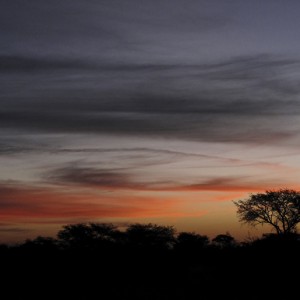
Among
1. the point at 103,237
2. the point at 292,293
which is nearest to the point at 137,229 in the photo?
the point at 103,237

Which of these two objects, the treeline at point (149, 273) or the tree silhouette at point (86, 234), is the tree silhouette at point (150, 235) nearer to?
the tree silhouette at point (86, 234)

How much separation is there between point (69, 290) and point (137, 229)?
42.3 m

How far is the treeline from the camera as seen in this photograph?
31.2 metres

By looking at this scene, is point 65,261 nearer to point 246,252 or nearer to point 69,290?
Answer: point 69,290

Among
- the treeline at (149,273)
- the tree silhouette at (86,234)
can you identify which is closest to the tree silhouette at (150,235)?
the tree silhouette at (86,234)

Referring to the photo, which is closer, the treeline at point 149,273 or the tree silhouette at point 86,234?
the treeline at point 149,273

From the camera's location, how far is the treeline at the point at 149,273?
31.2m

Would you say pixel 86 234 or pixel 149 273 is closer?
pixel 149 273

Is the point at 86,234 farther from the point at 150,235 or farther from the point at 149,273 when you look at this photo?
the point at 149,273

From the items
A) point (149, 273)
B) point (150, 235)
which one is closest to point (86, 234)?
point (150, 235)

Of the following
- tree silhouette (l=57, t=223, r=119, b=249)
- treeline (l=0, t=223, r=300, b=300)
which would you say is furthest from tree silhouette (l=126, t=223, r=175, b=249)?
treeline (l=0, t=223, r=300, b=300)

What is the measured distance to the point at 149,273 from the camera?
1576 inches

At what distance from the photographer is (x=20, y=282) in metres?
34.7

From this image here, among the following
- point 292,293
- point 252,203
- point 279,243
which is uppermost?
point 252,203
